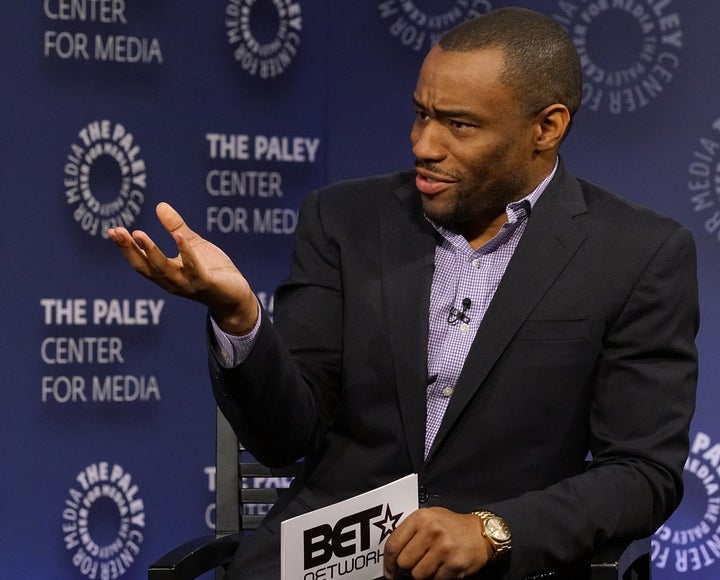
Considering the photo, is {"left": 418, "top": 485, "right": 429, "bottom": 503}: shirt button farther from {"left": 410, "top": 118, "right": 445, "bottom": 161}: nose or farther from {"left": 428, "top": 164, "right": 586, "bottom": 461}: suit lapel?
{"left": 410, "top": 118, "right": 445, "bottom": 161}: nose

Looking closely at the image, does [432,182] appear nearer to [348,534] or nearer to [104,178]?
[348,534]

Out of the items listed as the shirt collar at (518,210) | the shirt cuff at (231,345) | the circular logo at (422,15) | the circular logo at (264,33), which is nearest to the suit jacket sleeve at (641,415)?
the shirt collar at (518,210)

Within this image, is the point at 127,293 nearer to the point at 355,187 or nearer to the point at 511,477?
the point at 355,187

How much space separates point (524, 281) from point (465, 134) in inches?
10.9

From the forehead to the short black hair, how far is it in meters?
0.02

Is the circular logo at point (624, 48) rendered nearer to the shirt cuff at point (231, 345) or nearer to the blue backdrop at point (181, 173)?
the blue backdrop at point (181, 173)

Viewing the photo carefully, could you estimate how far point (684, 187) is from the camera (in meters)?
3.23

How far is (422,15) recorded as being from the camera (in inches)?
129

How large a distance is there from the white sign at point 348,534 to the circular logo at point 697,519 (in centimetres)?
166

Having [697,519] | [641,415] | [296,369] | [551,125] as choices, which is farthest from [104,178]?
[697,519]

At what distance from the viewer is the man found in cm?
202

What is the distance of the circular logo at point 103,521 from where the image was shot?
10.3 feet

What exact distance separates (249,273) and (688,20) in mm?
1401

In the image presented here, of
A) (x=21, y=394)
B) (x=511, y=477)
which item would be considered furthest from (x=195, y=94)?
(x=511, y=477)
